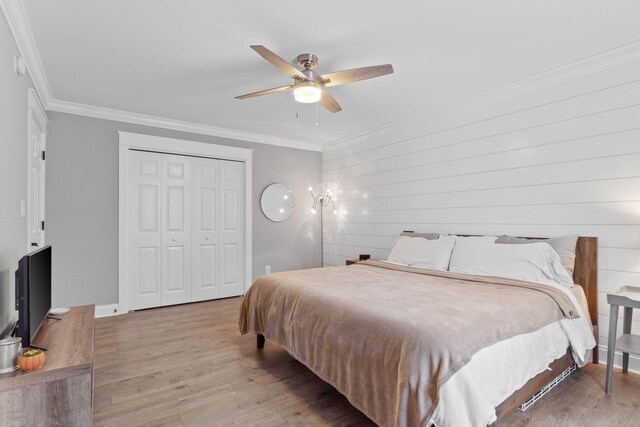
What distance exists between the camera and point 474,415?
145 centimetres

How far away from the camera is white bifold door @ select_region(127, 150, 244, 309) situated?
13.9 feet

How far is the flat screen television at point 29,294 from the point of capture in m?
1.59

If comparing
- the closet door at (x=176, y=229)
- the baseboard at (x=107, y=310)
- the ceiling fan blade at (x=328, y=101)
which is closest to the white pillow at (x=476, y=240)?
the ceiling fan blade at (x=328, y=101)

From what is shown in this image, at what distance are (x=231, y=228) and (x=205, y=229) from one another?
389 mm

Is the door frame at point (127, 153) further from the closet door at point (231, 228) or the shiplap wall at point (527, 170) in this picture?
the shiplap wall at point (527, 170)

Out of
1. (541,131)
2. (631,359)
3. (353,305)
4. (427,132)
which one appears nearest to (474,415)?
(353,305)

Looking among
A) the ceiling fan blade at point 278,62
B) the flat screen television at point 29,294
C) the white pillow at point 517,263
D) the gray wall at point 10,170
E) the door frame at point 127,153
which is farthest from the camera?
the door frame at point 127,153

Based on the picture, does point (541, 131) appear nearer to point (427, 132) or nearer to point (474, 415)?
point (427, 132)

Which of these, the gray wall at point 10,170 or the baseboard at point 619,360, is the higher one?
the gray wall at point 10,170

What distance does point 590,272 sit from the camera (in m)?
2.71

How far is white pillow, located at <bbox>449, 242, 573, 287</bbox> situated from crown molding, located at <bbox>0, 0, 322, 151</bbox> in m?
3.39

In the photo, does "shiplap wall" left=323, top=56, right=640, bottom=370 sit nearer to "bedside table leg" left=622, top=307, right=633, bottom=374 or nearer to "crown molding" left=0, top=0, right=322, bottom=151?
"bedside table leg" left=622, top=307, right=633, bottom=374

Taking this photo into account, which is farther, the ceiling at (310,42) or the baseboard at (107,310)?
the baseboard at (107,310)

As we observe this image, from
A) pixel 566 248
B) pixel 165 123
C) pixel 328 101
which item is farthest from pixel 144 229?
pixel 566 248
